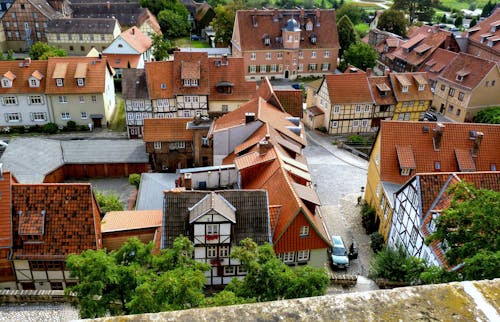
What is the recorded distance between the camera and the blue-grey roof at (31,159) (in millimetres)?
43438

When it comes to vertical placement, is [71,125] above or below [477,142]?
below

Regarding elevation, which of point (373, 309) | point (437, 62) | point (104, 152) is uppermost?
point (373, 309)

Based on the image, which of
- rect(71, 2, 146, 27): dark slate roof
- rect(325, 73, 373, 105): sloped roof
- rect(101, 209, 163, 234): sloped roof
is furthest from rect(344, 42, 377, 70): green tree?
rect(101, 209, 163, 234): sloped roof

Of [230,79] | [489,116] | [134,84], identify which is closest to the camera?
[134,84]

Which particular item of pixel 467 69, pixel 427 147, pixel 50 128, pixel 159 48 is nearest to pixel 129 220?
pixel 427 147

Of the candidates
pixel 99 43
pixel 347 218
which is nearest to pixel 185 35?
pixel 99 43

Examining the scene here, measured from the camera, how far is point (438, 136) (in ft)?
127

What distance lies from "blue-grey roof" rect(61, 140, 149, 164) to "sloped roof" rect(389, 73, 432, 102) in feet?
111

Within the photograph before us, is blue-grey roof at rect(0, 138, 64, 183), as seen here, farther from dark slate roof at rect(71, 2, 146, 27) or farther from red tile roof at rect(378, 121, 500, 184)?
dark slate roof at rect(71, 2, 146, 27)

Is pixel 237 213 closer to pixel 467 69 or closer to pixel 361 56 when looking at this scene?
pixel 467 69

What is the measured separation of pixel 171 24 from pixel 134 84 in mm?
52779

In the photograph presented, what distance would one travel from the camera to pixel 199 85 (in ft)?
190

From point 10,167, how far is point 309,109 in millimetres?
37175

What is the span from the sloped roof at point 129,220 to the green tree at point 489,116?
154 ft
